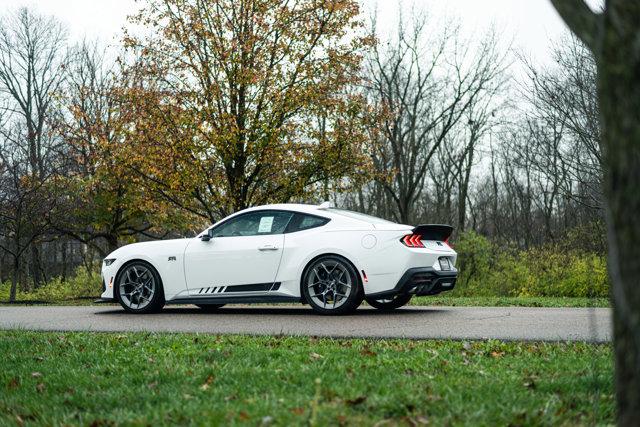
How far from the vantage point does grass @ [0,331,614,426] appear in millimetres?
3898

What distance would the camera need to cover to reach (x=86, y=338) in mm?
7980

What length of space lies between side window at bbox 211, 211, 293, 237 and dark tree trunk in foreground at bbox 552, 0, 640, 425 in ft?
26.8

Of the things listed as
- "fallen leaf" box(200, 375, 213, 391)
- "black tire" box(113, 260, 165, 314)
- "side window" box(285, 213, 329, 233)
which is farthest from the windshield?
"fallen leaf" box(200, 375, 213, 391)

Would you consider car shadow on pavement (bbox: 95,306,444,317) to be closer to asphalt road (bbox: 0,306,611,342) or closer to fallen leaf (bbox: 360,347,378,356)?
asphalt road (bbox: 0,306,611,342)

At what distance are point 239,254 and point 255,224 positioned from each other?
0.52m

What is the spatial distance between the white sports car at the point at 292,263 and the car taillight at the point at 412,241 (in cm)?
1

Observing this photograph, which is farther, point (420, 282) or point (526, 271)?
point (526, 271)

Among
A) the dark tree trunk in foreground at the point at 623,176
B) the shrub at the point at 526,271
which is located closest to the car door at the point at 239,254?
the dark tree trunk in foreground at the point at 623,176

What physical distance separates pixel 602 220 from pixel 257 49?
1118 centimetres

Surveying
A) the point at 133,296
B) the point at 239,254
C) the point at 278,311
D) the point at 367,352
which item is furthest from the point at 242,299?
the point at 367,352

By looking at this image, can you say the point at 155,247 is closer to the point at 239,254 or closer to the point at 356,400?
the point at 239,254

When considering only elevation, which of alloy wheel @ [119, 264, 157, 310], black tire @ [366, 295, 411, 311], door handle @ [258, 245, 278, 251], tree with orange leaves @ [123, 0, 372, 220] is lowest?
black tire @ [366, 295, 411, 311]

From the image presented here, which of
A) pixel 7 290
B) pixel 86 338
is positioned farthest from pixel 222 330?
pixel 7 290

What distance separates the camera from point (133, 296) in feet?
37.7
